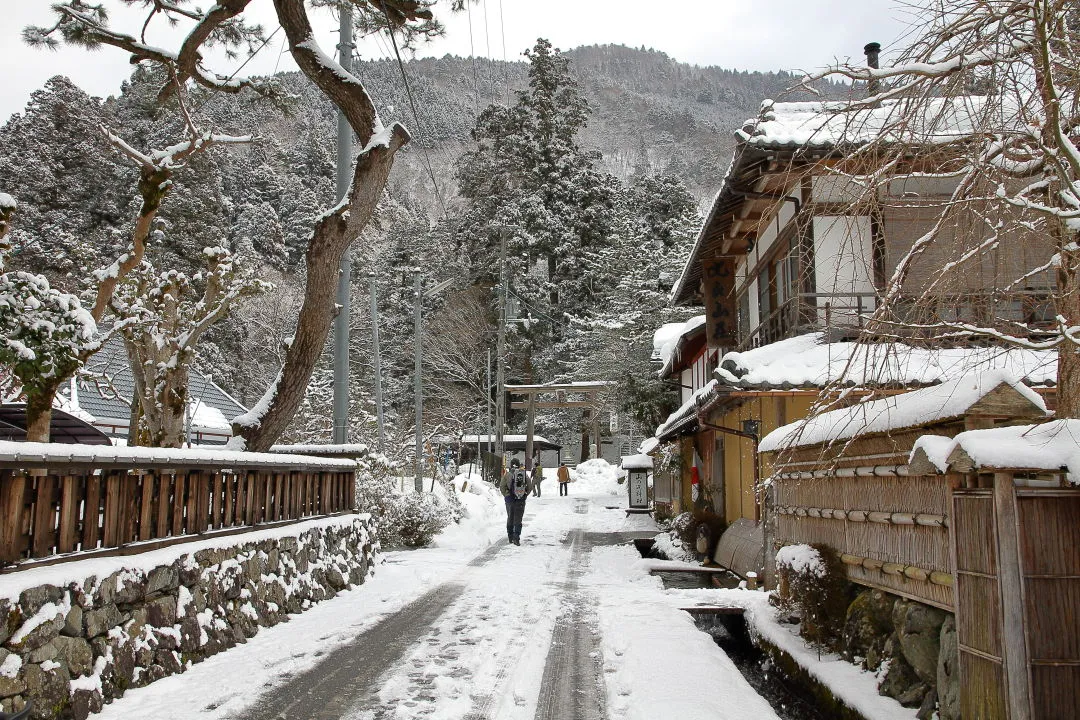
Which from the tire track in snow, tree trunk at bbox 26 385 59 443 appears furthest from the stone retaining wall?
tree trunk at bbox 26 385 59 443

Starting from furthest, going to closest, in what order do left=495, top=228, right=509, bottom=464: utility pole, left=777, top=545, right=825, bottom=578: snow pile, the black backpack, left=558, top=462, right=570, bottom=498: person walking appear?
left=558, top=462, right=570, bottom=498: person walking → left=495, top=228, right=509, bottom=464: utility pole → the black backpack → left=777, top=545, right=825, bottom=578: snow pile

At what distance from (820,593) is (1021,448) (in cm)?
332

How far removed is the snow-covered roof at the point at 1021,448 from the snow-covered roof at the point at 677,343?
1565 centimetres

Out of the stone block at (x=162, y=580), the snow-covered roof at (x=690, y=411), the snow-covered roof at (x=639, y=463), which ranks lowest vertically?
the stone block at (x=162, y=580)

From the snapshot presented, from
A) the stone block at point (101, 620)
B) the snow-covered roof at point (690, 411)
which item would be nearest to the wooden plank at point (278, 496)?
the stone block at point (101, 620)

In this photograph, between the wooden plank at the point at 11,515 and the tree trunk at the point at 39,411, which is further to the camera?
the tree trunk at the point at 39,411

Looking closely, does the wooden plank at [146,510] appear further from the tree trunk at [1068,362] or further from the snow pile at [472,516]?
the snow pile at [472,516]

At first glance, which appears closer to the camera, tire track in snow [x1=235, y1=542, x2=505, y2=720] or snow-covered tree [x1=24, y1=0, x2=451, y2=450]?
tire track in snow [x1=235, y1=542, x2=505, y2=720]

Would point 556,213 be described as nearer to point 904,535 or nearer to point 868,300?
point 868,300

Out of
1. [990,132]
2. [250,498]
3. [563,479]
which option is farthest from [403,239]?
[990,132]

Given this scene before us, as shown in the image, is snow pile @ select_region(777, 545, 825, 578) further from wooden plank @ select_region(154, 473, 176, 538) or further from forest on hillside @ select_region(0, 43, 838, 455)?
forest on hillside @ select_region(0, 43, 838, 455)

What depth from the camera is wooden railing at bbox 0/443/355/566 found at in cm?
489

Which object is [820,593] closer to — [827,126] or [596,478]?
[827,126]

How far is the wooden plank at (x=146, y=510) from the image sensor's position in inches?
248
